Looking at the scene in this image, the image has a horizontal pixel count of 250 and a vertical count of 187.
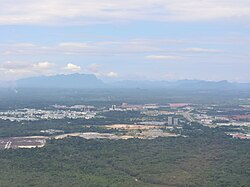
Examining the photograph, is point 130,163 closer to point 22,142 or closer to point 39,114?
point 22,142

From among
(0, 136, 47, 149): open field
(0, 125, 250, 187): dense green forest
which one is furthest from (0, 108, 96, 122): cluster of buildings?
(0, 125, 250, 187): dense green forest

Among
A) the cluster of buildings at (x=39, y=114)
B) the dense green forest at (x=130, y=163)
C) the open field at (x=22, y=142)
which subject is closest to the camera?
the dense green forest at (x=130, y=163)

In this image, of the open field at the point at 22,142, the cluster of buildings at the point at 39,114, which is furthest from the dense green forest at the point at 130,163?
the cluster of buildings at the point at 39,114

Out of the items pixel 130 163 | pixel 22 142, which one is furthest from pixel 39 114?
pixel 130 163

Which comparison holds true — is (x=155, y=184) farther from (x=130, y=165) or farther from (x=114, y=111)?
(x=114, y=111)

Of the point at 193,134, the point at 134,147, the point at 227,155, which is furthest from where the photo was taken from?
the point at 193,134

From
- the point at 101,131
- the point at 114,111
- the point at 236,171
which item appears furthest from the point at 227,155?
the point at 114,111

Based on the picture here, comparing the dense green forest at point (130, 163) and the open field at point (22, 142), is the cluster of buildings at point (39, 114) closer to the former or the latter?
the open field at point (22, 142)

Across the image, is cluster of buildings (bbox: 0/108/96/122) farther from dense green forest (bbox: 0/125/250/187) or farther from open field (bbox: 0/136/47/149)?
dense green forest (bbox: 0/125/250/187)
